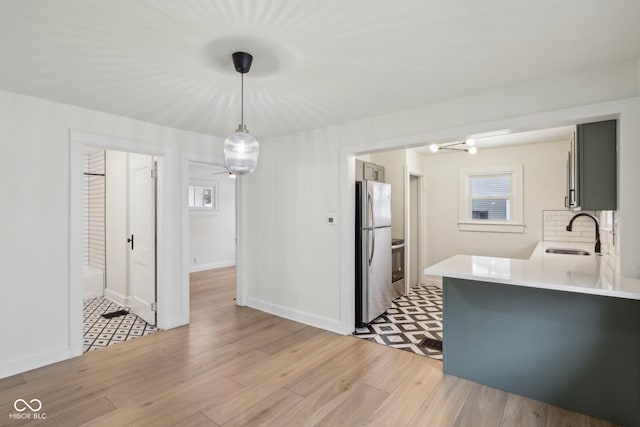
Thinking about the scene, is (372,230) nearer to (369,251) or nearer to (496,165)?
(369,251)

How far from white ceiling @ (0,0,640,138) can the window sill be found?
3204 millimetres

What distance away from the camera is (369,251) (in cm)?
377

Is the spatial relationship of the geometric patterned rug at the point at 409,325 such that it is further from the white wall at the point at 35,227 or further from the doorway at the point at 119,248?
the white wall at the point at 35,227

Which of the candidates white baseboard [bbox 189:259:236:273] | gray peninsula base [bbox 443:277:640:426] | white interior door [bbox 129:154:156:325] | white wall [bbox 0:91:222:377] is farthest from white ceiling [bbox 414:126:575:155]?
white baseboard [bbox 189:259:236:273]

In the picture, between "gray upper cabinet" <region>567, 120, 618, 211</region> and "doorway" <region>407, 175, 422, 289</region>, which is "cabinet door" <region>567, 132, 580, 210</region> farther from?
"doorway" <region>407, 175, 422, 289</region>

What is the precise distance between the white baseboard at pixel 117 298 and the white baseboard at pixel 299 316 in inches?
67.8

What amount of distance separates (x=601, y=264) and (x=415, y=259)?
128 inches

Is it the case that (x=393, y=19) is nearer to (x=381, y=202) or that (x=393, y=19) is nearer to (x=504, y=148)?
(x=381, y=202)

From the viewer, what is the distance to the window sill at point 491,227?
498 centimetres

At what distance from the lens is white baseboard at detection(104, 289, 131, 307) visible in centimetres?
449

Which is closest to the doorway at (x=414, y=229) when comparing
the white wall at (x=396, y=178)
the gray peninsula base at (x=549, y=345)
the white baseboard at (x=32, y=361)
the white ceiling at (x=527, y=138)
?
the white wall at (x=396, y=178)

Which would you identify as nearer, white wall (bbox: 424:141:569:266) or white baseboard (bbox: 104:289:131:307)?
white baseboard (bbox: 104:289:131:307)

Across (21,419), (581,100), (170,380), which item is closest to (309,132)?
(581,100)

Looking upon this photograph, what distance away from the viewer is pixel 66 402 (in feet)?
7.44
